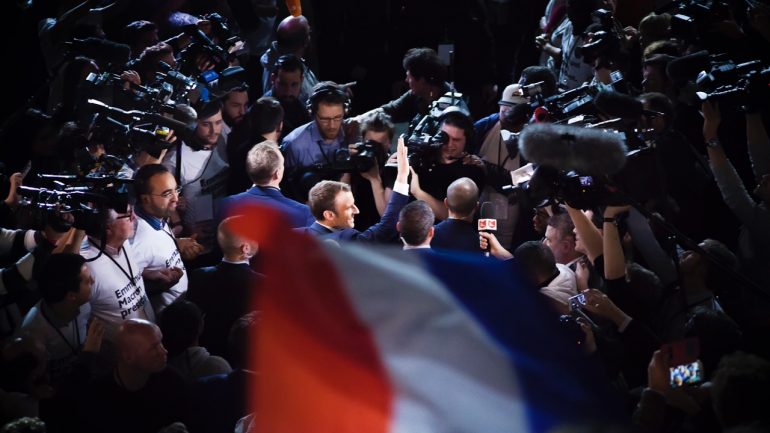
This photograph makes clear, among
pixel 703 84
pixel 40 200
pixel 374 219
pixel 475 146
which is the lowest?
pixel 374 219

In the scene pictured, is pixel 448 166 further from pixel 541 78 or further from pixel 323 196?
pixel 323 196

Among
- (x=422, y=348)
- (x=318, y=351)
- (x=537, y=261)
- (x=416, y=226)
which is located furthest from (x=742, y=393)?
(x=416, y=226)

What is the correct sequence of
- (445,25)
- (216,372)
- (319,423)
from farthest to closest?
(445,25) → (216,372) → (319,423)

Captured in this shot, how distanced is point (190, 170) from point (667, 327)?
11.1ft

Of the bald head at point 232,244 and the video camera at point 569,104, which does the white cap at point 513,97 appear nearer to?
the video camera at point 569,104

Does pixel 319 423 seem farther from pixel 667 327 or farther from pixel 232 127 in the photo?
pixel 232 127

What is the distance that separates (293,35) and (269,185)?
1.89 meters

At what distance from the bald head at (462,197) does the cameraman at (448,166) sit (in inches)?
20.3

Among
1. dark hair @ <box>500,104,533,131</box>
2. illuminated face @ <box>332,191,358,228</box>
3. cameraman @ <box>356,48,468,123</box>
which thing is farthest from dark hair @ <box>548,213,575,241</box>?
cameraman @ <box>356,48,468,123</box>

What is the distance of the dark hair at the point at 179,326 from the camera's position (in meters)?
4.79

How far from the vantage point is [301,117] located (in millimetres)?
7273

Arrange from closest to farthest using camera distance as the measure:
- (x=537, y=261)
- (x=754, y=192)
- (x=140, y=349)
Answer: (x=140, y=349) < (x=537, y=261) < (x=754, y=192)

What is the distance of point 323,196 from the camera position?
567 centimetres

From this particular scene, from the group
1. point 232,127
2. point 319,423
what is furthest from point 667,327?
point 232,127
